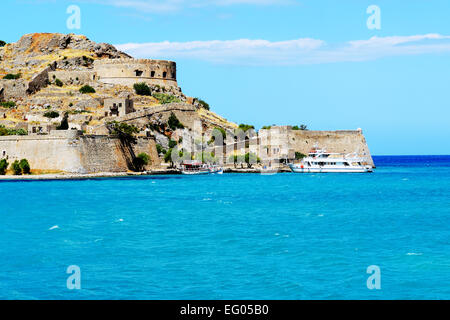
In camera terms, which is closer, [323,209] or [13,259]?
[13,259]

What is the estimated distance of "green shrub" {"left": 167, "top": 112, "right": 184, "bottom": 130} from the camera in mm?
58578

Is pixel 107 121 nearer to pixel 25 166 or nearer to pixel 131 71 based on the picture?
pixel 25 166

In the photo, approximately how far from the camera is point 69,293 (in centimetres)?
1608

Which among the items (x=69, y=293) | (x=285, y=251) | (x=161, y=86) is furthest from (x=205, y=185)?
(x=69, y=293)

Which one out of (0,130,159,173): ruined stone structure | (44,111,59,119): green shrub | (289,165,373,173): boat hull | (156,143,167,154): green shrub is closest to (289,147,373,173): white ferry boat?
(289,165,373,173): boat hull

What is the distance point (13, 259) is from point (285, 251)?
8.08 metres

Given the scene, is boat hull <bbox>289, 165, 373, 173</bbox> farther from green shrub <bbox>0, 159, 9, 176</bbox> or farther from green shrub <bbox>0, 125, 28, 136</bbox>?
green shrub <bbox>0, 159, 9, 176</bbox>

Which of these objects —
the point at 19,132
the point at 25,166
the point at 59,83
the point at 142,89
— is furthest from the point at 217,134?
the point at 25,166

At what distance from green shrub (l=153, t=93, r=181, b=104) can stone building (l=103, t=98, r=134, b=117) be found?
20.3 ft

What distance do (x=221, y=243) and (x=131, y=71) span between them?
43.8m

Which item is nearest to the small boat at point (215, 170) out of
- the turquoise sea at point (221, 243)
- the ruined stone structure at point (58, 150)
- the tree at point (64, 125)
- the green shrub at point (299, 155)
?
the green shrub at point (299, 155)

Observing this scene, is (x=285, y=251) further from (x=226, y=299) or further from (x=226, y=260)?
(x=226, y=299)

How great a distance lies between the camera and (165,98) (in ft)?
208

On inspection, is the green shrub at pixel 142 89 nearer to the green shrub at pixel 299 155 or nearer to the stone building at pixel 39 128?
the stone building at pixel 39 128
